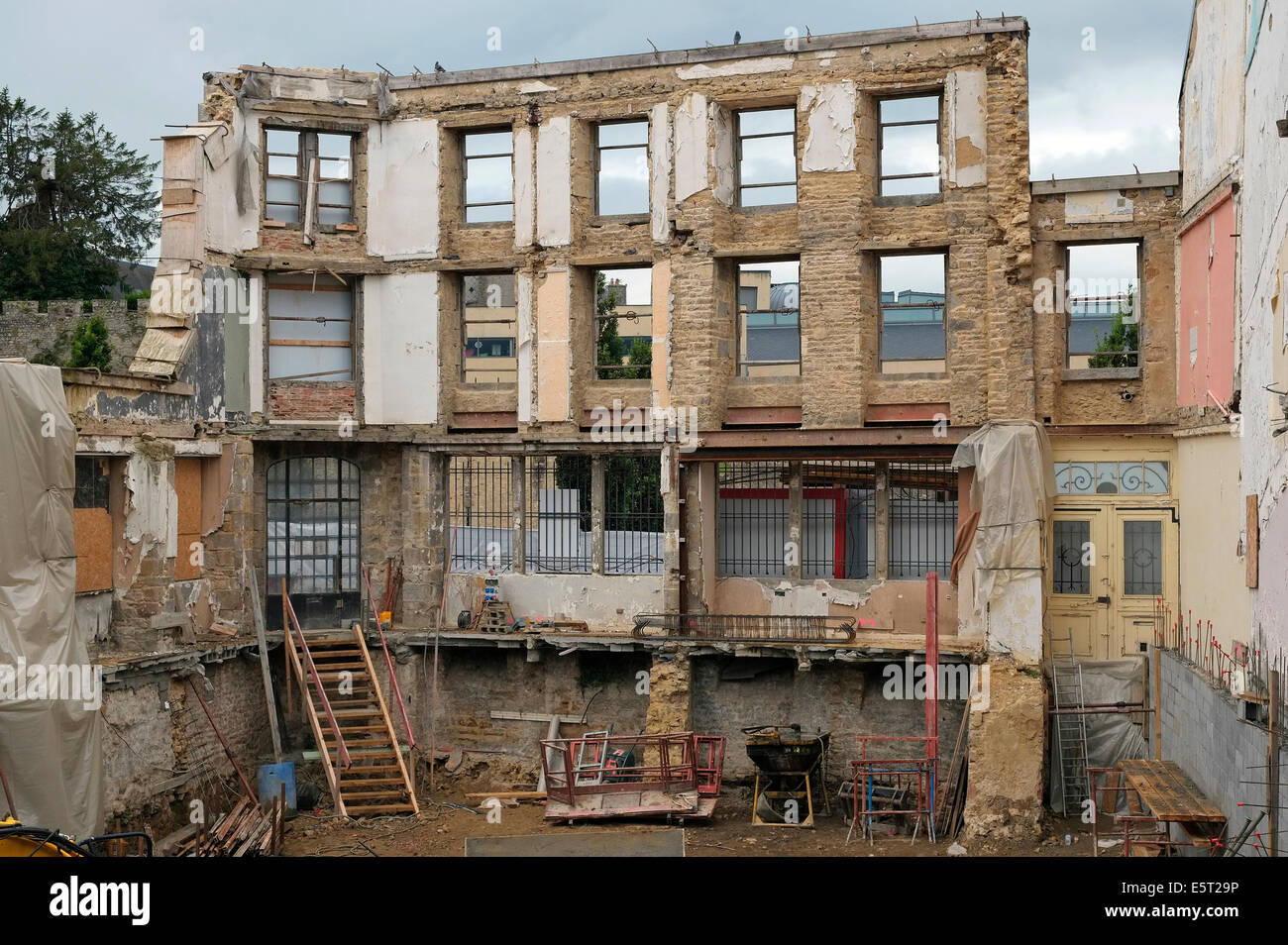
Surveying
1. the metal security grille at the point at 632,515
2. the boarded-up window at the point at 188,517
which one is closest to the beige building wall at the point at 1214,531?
the metal security grille at the point at 632,515

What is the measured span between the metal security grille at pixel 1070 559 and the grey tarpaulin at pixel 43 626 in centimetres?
1468

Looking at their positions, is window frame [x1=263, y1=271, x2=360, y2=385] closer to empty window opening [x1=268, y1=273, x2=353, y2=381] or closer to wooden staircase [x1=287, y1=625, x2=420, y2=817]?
empty window opening [x1=268, y1=273, x2=353, y2=381]

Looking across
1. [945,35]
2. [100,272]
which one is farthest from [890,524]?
[100,272]

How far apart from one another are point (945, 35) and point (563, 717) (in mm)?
13164

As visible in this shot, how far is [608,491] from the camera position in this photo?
24.0 m

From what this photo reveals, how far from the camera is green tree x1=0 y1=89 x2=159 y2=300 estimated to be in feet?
139

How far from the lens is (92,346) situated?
1371 inches

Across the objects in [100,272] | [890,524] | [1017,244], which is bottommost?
[890,524]

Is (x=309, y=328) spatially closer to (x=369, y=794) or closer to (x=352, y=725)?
(x=352, y=725)

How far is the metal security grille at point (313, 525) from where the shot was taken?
78.2 feet

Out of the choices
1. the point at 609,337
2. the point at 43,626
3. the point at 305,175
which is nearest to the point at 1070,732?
the point at 43,626

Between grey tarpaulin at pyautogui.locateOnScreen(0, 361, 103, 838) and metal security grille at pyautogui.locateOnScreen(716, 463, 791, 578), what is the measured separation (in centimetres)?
1065

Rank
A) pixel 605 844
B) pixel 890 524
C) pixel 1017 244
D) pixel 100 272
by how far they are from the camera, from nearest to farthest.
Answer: pixel 605 844 < pixel 1017 244 < pixel 890 524 < pixel 100 272

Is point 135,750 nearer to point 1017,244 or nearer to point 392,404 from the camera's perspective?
point 392,404
